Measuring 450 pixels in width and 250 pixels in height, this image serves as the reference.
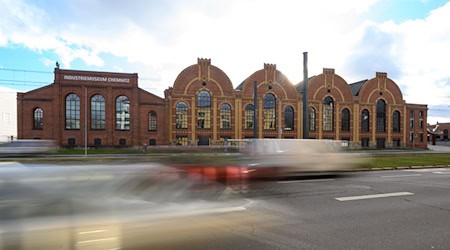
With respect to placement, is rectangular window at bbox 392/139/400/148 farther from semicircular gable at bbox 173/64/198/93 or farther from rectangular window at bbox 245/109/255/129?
semicircular gable at bbox 173/64/198/93

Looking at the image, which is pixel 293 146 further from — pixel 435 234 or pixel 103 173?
pixel 103 173

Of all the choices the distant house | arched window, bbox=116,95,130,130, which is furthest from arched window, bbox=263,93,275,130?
the distant house

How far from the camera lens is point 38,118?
35312mm

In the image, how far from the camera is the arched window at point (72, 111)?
36.0m

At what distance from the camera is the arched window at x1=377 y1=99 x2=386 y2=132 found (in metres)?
47.1

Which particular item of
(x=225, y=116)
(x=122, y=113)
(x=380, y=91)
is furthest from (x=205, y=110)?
(x=380, y=91)

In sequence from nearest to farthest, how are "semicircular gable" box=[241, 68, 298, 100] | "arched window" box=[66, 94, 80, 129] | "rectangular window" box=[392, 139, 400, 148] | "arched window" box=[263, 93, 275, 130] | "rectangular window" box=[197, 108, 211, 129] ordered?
"arched window" box=[66, 94, 80, 129]
"rectangular window" box=[197, 108, 211, 129]
"semicircular gable" box=[241, 68, 298, 100]
"arched window" box=[263, 93, 275, 130]
"rectangular window" box=[392, 139, 400, 148]

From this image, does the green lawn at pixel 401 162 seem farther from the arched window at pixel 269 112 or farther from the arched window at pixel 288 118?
the arched window at pixel 288 118

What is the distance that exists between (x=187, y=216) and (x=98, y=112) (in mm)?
35682

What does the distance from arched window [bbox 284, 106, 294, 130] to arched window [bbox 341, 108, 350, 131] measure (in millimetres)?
9297

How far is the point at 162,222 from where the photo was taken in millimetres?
5258

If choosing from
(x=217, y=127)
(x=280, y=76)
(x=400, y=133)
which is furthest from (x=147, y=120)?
(x=400, y=133)

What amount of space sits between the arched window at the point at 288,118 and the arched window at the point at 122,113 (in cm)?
2378

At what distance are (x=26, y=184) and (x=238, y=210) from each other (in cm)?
432
